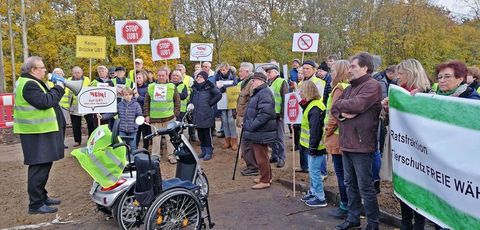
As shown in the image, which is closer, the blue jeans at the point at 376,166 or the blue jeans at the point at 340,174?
the blue jeans at the point at 340,174

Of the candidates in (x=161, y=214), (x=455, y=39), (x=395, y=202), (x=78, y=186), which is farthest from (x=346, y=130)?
(x=455, y=39)

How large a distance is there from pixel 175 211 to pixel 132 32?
608cm

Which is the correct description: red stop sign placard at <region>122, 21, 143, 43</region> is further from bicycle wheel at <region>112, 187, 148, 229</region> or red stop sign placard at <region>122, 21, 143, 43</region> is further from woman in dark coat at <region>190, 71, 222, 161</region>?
bicycle wheel at <region>112, 187, 148, 229</region>

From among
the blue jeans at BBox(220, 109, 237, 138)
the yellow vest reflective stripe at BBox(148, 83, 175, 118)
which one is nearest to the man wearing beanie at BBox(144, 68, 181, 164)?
the yellow vest reflective stripe at BBox(148, 83, 175, 118)

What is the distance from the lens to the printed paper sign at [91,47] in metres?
9.82

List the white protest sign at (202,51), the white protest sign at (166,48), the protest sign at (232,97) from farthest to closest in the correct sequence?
the white protest sign at (202,51), the white protest sign at (166,48), the protest sign at (232,97)

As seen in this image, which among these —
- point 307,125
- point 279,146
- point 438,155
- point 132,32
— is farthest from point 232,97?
point 438,155

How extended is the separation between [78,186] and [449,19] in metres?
25.6

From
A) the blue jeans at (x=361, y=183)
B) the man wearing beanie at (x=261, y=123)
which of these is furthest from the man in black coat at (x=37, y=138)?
the blue jeans at (x=361, y=183)

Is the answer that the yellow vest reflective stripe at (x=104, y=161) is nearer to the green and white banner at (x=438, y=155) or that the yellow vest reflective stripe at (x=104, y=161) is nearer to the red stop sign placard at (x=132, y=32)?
the green and white banner at (x=438, y=155)

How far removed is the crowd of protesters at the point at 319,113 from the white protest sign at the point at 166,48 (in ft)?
3.23

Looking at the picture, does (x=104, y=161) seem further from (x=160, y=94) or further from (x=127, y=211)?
(x=160, y=94)

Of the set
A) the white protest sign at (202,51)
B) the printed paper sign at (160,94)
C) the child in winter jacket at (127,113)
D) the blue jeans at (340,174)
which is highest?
the white protest sign at (202,51)

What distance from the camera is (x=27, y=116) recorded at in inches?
208
